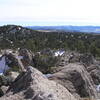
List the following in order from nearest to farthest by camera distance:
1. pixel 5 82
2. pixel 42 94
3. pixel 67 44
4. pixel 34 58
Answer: pixel 42 94 → pixel 5 82 → pixel 34 58 → pixel 67 44

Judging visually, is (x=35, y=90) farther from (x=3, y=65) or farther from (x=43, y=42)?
(x=43, y=42)

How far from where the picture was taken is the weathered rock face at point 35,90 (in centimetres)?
637

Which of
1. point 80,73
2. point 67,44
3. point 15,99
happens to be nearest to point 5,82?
point 80,73

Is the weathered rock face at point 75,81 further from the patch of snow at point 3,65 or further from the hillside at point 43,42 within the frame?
the hillside at point 43,42

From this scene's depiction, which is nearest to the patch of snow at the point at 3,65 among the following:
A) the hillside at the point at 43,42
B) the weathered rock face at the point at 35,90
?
the hillside at the point at 43,42

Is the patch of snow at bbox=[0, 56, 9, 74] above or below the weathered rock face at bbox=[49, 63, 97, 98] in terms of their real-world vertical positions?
below

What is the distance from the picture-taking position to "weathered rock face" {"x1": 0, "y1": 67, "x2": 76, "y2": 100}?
251 inches

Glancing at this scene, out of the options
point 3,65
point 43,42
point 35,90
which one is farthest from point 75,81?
point 43,42

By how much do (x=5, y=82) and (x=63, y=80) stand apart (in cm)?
1230

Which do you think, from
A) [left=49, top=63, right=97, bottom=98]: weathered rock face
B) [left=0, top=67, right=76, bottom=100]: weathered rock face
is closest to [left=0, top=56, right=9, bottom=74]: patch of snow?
[left=49, top=63, right=97, bottom=98]: weathered rock face

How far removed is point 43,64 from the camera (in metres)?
42.6

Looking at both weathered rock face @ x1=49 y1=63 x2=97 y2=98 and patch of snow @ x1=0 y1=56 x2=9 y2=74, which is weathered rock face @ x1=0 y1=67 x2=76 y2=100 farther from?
patch of snow @ x1=0 y1=56 x2=9 y2=74

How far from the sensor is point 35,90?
6.58m

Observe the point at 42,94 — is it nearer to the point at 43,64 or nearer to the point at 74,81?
the point at 74,81
